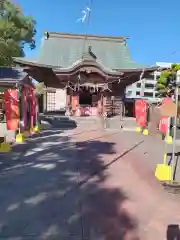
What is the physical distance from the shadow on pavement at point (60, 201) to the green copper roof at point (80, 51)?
15.5 m

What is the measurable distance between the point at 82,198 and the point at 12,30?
2412cm

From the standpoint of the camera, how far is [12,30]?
26.5m

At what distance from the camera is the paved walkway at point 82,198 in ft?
13.9

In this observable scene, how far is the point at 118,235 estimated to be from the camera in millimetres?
4094

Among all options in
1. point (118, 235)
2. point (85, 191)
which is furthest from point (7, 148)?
point (118, 235)

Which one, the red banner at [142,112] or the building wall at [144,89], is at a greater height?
the building wall at [144,89]

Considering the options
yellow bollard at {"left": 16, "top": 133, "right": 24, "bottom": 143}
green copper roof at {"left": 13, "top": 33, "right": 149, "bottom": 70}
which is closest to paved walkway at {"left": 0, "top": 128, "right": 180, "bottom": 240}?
yellow bollard at {"left": 16, "top": 133, "right": 24, "bottom": 143}

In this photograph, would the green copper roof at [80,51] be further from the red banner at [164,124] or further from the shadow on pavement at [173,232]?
the shadow on pavement at [173,232]

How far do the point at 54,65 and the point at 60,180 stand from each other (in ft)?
56.9

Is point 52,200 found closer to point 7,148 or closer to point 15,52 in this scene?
point 7,148

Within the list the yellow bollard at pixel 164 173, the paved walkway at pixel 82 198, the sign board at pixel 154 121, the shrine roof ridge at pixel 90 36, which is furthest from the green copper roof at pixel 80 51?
the yellow bollard at pixel 164 173

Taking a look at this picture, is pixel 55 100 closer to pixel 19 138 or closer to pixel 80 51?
pixel 80 51

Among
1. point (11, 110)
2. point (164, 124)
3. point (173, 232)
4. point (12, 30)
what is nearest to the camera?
point (173, 232)

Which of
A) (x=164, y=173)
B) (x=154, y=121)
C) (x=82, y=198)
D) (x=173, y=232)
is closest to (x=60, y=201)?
(x=82, y=198)
